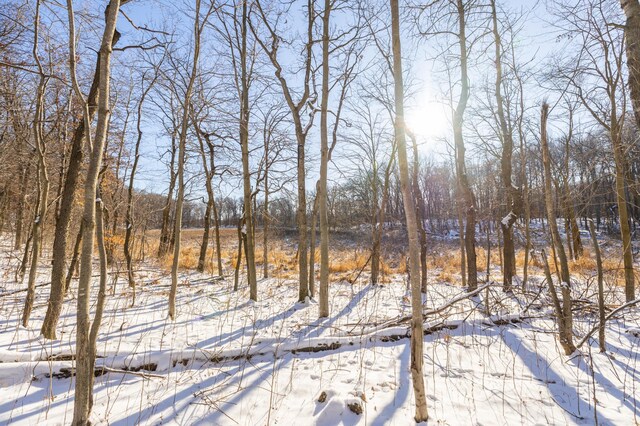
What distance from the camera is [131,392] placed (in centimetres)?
287

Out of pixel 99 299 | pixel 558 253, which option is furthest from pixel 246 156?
pixel 558 253

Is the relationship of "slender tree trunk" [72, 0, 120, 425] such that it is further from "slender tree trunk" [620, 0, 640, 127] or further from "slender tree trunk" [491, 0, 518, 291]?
"slender tree trunk" [491, 0, 518, 291]

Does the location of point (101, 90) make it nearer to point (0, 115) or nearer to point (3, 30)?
point (3, 30)

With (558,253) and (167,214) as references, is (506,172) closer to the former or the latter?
(558,253)

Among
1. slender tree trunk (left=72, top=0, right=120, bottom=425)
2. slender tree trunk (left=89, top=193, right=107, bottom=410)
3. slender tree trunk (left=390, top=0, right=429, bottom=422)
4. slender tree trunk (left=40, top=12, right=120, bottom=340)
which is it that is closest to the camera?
slender tree trunk (left=72, top=0, right=120, bottom=425)

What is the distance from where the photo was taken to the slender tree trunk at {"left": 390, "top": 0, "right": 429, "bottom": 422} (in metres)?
2.36

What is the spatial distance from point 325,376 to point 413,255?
1.83 m

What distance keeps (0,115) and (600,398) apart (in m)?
13.3

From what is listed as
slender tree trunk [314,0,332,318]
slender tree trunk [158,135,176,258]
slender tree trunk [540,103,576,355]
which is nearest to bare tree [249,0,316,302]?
slender tree trunk [314,0,332,318]

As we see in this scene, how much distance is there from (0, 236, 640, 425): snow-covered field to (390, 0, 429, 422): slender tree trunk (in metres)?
0.37

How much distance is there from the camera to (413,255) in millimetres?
2459

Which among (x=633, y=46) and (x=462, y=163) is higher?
(x=633, y=46)

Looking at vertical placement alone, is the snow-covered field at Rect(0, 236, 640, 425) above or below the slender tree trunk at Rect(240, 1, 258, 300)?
below

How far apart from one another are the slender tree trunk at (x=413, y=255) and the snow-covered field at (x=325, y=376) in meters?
0.37
